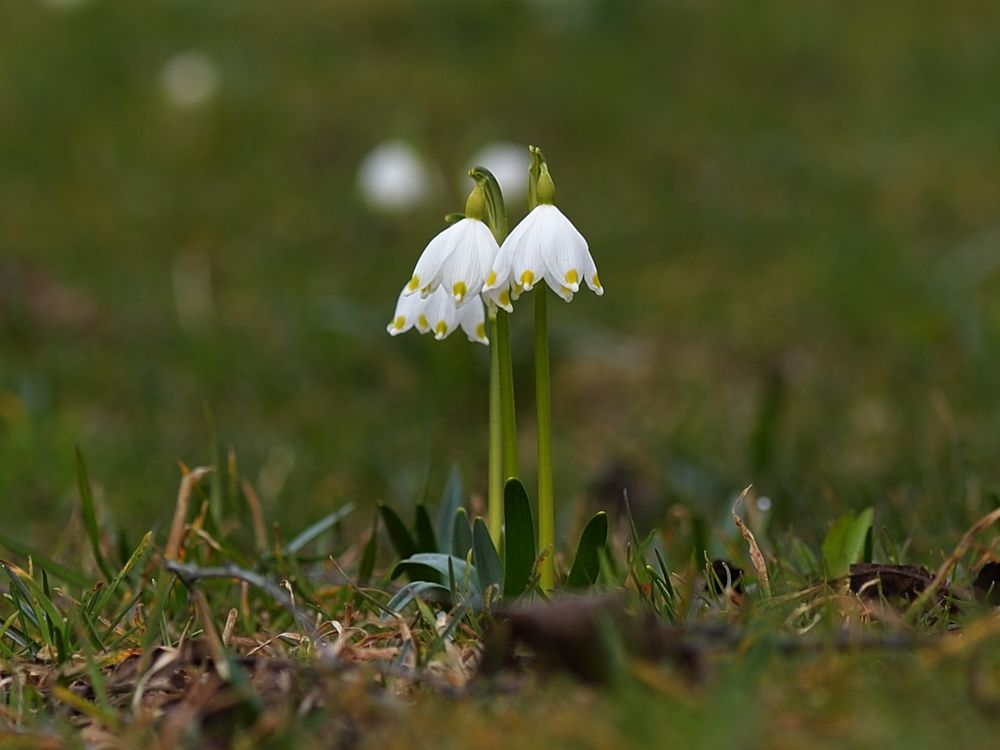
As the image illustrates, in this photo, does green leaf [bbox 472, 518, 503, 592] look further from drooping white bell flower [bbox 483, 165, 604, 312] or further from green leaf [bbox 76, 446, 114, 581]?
green leaf [bbox 76, 446, 114, 581]

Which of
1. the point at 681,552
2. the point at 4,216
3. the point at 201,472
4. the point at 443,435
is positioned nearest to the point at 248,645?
the point at 201,472

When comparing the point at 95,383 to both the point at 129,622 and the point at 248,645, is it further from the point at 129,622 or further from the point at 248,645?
the point at 248,645

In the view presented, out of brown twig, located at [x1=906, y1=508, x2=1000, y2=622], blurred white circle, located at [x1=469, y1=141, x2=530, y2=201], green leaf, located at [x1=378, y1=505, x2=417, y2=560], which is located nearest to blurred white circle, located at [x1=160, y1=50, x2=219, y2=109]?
blurred white circle, located at [x1=469, y1=141, x2=530, y2=201]

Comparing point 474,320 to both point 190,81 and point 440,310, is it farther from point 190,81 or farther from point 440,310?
point 190,81

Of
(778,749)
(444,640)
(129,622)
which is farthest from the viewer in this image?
(129,622)

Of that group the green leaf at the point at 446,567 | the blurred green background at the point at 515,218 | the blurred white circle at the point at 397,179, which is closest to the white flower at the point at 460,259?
the green leaf at the point at 446,567
